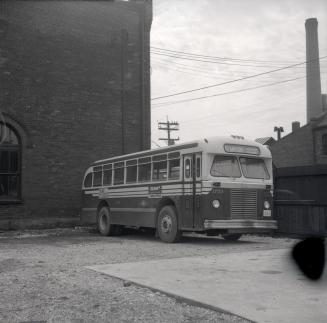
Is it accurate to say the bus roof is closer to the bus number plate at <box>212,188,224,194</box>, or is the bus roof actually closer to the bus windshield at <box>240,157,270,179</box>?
the bus windshield at <box>240,157,270,179</box>

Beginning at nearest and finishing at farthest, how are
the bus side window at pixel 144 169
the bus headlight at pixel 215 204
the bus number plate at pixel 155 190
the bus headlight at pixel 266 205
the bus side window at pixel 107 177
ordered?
the bus headlight at pixel 215 204
the bus headlight at pixel 266 205
the bus number plate at pixel 155 190
the bus side window at pixel 144 169
the bus side window at pixel 107 177

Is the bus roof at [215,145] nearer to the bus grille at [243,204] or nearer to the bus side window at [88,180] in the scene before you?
the bus grille at [243,204]

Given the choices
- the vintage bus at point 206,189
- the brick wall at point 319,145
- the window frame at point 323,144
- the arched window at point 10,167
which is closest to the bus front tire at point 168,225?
the vintage bus at point 206,189

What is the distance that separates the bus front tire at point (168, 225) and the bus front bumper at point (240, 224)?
1108 mm

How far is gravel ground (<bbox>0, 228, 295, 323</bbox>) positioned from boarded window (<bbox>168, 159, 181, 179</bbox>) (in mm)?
1981

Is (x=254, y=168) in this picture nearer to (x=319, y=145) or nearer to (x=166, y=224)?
(x=166, y=224)

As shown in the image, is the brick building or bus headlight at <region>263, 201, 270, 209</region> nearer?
bus headlight at <region>263, 201, 270, 209</region>

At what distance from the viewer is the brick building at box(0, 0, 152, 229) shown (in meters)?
19.1

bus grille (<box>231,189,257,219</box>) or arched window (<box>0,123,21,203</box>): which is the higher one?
arched window (<box>0,123,21,203</box>)

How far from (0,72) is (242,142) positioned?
993 centimetres

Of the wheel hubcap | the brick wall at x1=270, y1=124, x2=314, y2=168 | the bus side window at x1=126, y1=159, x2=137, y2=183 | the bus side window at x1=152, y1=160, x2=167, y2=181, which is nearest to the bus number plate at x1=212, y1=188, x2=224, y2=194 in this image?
the wheel hubcap

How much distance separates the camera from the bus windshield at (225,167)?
1319 centimetres

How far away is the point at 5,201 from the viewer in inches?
736

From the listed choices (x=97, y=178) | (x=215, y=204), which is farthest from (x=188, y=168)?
(x=97, y=178)
